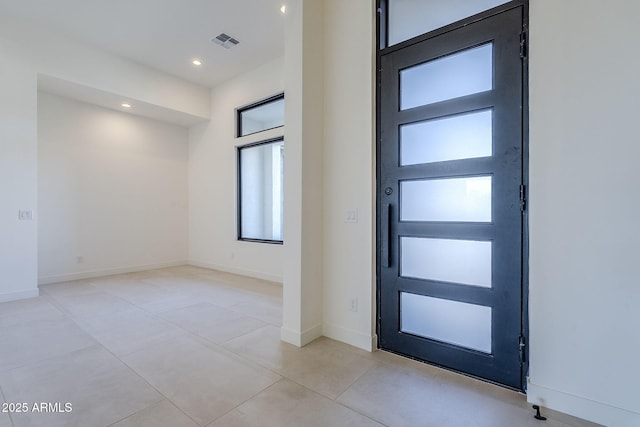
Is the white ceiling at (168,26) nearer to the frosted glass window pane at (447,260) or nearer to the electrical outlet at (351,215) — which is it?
the electrical outlet at (351,215)

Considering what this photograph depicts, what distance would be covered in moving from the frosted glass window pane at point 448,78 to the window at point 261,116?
2.96 m

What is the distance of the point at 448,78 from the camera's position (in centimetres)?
223

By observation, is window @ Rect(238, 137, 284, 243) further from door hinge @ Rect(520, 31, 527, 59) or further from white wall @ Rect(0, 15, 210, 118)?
door hinge @ Rect(520, 31, 527, 59)

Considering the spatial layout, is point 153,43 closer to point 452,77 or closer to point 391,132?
point 391,132

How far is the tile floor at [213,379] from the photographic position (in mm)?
1675

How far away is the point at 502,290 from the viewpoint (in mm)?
1958

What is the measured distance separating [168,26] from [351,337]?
461 centimetres

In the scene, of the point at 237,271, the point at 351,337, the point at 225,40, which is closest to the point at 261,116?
the point at 225,40

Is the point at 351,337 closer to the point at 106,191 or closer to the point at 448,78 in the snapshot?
the point at 448,78
